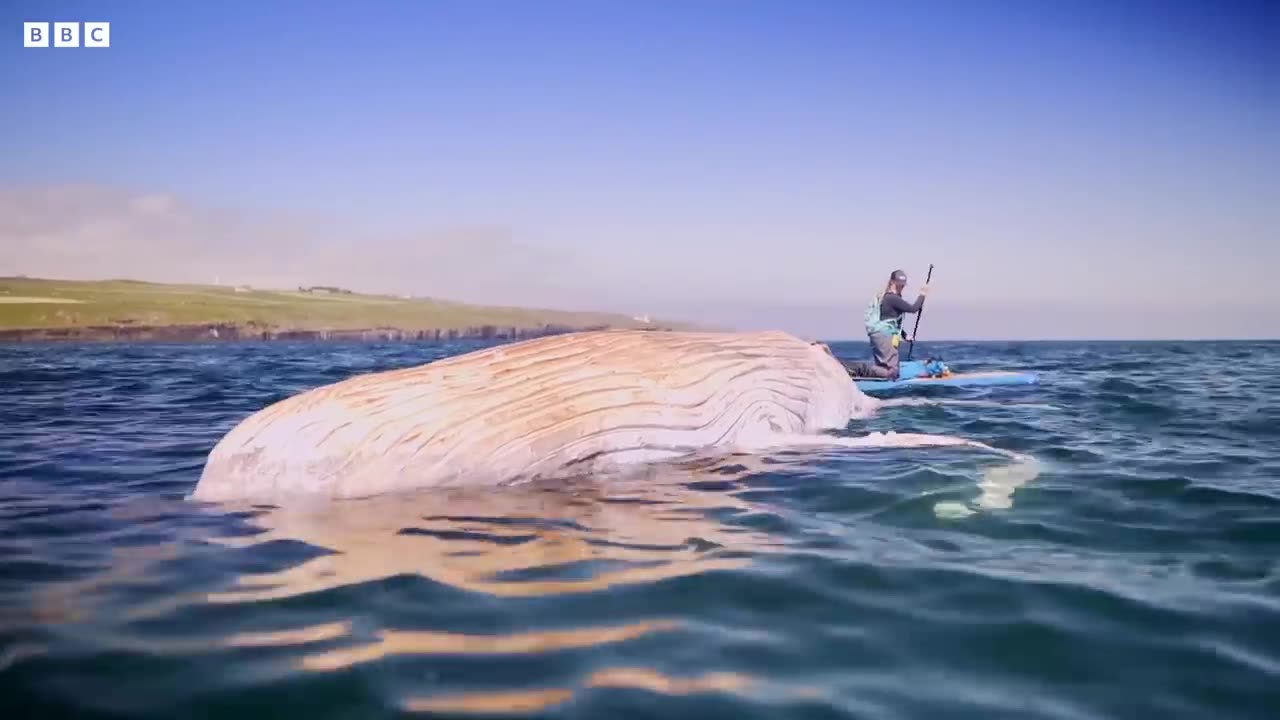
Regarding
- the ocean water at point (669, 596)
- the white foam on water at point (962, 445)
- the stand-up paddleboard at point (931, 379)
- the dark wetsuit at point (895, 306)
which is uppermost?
the dark wetsuit at point (895, 306)

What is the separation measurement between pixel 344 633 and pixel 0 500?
4.16 m

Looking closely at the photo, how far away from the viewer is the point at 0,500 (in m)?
5.85

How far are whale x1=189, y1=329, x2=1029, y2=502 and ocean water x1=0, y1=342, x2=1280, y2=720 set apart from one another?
0.85ft

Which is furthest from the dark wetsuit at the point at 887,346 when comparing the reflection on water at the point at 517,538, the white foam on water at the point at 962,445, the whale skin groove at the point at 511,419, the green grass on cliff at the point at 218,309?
the green grass on cliff at the point at 218,309

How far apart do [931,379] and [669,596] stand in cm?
1467

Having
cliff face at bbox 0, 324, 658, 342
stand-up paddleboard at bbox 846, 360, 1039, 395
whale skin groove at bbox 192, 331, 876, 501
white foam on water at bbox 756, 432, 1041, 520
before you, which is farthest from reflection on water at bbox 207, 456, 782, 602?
cliff face at bbox 0, 324, 658, 342

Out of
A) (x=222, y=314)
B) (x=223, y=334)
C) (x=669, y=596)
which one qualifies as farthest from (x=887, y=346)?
(x=222, y=314)

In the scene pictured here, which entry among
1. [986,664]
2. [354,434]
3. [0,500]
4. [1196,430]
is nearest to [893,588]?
[986,664]

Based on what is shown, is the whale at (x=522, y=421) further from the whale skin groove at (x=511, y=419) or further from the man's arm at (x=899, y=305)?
the man's arm at (x=899, y=305)

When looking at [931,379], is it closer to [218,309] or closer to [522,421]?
[522,421]

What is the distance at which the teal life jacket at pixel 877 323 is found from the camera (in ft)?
55.5

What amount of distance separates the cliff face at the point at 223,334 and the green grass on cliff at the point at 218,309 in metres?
0.88

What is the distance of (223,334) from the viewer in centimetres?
7300

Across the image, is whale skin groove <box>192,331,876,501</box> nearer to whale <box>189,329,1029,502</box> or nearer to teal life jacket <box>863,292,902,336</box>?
whale <box>189,329,1029,502</box>
